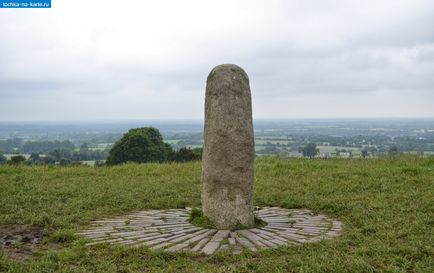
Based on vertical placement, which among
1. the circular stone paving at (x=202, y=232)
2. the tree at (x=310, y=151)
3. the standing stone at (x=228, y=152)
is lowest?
the circular stone paving at (x=202, y=232)

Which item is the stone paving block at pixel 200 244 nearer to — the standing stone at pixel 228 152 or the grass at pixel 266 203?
the grass at pixel 266 203

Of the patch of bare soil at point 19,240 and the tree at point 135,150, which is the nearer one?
the patch of bare soil at point 19,240

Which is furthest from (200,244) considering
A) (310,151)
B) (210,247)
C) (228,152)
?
(310,151)

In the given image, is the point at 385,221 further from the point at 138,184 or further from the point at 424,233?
the point at 138,184

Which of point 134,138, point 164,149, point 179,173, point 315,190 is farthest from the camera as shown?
point 164,149

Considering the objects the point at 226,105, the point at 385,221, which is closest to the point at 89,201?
the point at 226,105

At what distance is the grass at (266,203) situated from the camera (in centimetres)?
594

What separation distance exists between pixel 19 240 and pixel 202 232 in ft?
9.25

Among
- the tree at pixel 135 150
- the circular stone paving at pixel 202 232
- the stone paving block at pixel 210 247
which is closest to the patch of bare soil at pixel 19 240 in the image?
the circular stone paving at pixel 202 232

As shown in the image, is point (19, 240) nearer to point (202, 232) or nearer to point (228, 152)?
point (202, 232)

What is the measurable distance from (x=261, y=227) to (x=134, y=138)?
1912 cm

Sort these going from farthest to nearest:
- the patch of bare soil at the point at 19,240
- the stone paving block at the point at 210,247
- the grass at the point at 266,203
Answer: the patch of bare soil at the point at 19,240 → the stone paving block at the point at 210,247 → the grass at the point at 266,203

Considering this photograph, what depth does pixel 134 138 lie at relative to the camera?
86.2 feet

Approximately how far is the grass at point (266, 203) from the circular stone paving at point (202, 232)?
0.32 m
